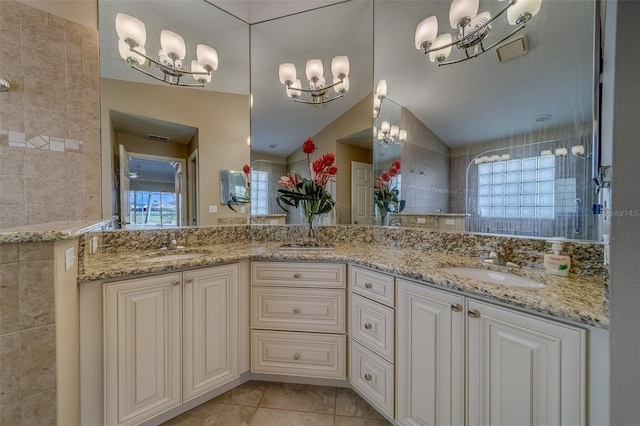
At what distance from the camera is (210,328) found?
1446 mm

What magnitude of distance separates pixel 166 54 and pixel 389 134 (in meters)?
1.87

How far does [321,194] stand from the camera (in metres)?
1.92

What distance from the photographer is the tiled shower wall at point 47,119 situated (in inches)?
57.9

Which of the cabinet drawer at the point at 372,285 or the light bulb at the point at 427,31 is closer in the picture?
the cabinet drawer at the point at 372,285

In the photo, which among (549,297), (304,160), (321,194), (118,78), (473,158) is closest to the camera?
(549,297)

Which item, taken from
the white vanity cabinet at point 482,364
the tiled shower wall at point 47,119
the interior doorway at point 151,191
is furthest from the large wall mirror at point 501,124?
the tiled shower wall at point 47,119

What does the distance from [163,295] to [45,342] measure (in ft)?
1.40

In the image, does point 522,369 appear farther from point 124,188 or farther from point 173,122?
point 173,122

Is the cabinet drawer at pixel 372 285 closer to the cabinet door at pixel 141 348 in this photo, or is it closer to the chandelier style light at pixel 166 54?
the cabinet door at pixel 141 348

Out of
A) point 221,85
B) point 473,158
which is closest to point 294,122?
point 221,85

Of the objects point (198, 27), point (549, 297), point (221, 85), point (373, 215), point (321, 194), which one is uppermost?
point (198, 27)

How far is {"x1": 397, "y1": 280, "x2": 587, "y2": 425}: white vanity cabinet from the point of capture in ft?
2.48

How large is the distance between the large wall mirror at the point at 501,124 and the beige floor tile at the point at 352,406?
1.22m

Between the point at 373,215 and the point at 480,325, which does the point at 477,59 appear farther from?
the point at 480,325
